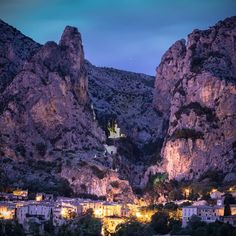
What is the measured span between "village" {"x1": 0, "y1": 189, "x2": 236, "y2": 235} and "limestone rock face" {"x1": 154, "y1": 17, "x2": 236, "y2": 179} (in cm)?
1486

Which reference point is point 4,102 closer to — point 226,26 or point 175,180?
point 175,180

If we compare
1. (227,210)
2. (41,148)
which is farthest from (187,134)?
(227,210)

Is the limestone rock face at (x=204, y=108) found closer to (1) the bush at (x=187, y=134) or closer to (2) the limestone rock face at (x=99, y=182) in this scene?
(1) the bush at (x=187, y=134)

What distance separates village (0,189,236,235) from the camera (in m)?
124

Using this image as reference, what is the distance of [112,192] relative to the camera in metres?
159

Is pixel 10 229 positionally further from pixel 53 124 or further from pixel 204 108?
pixel 204 108

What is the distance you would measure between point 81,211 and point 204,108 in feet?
130

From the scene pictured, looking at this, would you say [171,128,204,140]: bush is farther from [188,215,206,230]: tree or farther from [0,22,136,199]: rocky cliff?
[188,215,206,230]: tree

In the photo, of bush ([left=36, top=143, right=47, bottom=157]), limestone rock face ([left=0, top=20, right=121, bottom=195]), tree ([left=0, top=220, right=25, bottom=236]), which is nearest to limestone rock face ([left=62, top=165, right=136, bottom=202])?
limestone rock face ([left=0, top=20, right=121, bottom=195])

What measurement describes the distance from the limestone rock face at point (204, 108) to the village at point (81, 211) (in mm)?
14860

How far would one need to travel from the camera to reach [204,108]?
165500 millimetres

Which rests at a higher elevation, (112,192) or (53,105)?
(53,105)

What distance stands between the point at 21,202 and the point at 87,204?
12129 millimetres

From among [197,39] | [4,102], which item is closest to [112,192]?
[4,102]
